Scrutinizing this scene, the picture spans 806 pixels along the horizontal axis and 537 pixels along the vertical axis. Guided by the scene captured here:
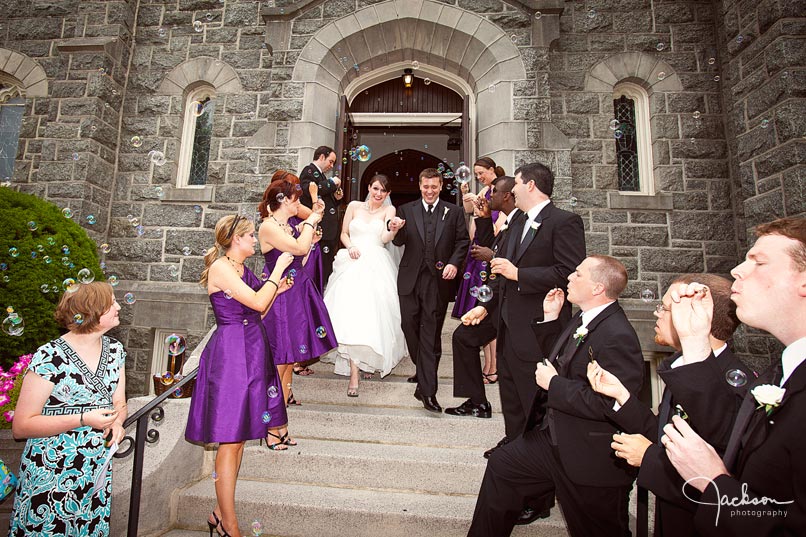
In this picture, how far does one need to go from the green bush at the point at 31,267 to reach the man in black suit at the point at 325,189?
319 cm

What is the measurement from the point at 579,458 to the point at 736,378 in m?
0.94

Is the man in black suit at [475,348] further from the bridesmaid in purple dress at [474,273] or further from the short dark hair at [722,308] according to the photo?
the short dark hair at [722,308]

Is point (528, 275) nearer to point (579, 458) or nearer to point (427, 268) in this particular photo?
point (579, 458)

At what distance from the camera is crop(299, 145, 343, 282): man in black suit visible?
5754 millimetres

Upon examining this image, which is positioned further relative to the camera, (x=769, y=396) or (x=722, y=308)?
(x=722, y=308)

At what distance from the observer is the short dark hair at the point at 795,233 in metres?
1.47

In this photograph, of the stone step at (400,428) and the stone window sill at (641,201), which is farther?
the stone window sill at (641,201)

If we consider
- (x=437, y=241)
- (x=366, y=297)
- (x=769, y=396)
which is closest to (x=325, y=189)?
(x=366, y=297)

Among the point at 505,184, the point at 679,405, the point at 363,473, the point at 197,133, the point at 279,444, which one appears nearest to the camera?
the point at 679,405

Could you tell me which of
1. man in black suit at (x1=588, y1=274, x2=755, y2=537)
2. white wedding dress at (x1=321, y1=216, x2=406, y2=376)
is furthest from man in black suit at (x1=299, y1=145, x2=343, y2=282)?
man in black suit at (x1=588, y1=274, x2=755, y2=537)

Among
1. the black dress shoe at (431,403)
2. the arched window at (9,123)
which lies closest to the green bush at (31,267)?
the arched window at (9,123)

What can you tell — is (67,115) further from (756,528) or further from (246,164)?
(756,528)

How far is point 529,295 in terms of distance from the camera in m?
3.54

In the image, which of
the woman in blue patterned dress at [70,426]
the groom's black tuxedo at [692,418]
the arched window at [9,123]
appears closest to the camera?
the groom's black tuxedo at [692,418]
